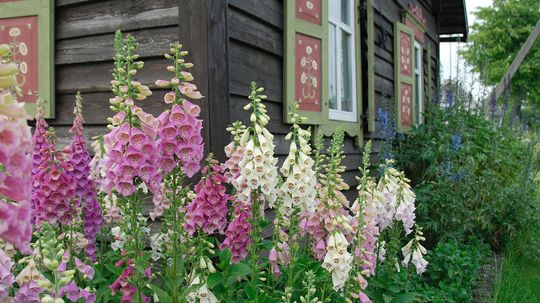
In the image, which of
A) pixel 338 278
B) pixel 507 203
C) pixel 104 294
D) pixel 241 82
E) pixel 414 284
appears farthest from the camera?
pixel 507 203

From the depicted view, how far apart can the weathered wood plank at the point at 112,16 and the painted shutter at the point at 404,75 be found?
4491 mm

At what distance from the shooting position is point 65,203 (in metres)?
2.61

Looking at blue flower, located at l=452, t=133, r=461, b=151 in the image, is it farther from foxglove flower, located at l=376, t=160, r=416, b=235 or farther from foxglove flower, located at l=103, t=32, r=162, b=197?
foxglove flower, located at l=103, t=32, r=162, b=197

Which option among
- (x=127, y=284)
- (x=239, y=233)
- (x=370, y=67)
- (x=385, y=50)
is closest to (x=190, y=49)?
(x=239, y=233)

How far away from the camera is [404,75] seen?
7832mm

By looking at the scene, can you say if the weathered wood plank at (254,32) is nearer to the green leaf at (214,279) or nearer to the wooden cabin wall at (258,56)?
the wooden cabin wall at (258,56)

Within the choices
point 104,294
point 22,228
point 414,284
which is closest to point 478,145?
point 414,284

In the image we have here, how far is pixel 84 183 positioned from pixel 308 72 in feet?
7.44

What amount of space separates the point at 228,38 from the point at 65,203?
1444 mm

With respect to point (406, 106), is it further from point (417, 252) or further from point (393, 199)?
point (393, 199)

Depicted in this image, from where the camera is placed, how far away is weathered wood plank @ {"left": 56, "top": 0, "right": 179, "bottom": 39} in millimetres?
3473

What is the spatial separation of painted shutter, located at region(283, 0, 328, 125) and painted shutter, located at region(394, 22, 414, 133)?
9.52 feet

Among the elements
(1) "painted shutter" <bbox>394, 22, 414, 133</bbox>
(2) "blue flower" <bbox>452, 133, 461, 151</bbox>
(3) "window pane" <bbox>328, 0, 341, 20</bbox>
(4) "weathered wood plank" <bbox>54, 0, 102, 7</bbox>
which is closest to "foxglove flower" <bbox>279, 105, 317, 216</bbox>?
(4) "weathered wood plank" <bbox>54, 0, 102, 7</bbox>

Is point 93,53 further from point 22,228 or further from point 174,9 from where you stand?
point 22,228
